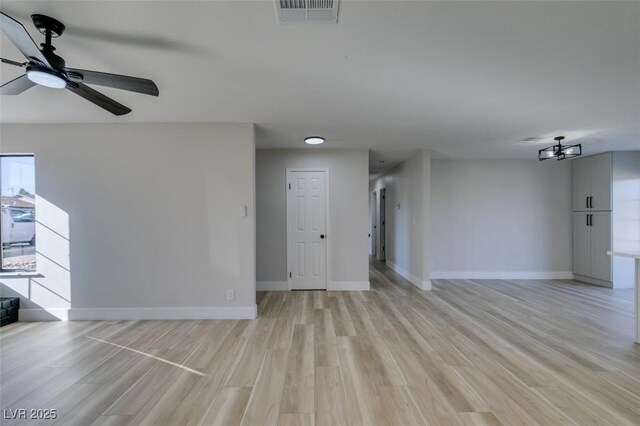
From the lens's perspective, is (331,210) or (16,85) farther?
(331,210)

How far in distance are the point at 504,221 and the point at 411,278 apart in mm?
2315

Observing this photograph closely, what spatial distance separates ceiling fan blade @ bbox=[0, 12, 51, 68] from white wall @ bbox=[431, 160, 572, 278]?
19.0 feet

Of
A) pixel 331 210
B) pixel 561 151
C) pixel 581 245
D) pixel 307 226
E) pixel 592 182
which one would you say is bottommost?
pixel 581 245

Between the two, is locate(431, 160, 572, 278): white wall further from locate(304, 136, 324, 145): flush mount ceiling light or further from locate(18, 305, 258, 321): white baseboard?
locate(18, 305, 258, 321): white baseboard

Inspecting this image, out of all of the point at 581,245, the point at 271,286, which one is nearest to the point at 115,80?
the point at 271,286

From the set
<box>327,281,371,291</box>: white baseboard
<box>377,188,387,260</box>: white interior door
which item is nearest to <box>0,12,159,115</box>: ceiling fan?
<box>327,281,371,291</box>: white baseboard

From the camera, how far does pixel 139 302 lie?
345 cm

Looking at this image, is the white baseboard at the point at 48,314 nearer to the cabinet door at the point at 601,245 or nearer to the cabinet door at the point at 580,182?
the cabinet door at the point at 601,245

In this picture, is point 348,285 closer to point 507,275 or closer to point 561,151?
point 507,275

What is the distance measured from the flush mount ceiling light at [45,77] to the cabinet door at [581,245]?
25.3ft

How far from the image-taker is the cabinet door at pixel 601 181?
4938mm

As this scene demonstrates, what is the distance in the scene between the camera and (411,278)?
5.40 m

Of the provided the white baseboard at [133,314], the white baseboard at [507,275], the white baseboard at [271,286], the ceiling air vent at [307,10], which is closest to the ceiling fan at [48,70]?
the ceiling air vent at [307,10]

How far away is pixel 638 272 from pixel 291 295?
4.14 metres
